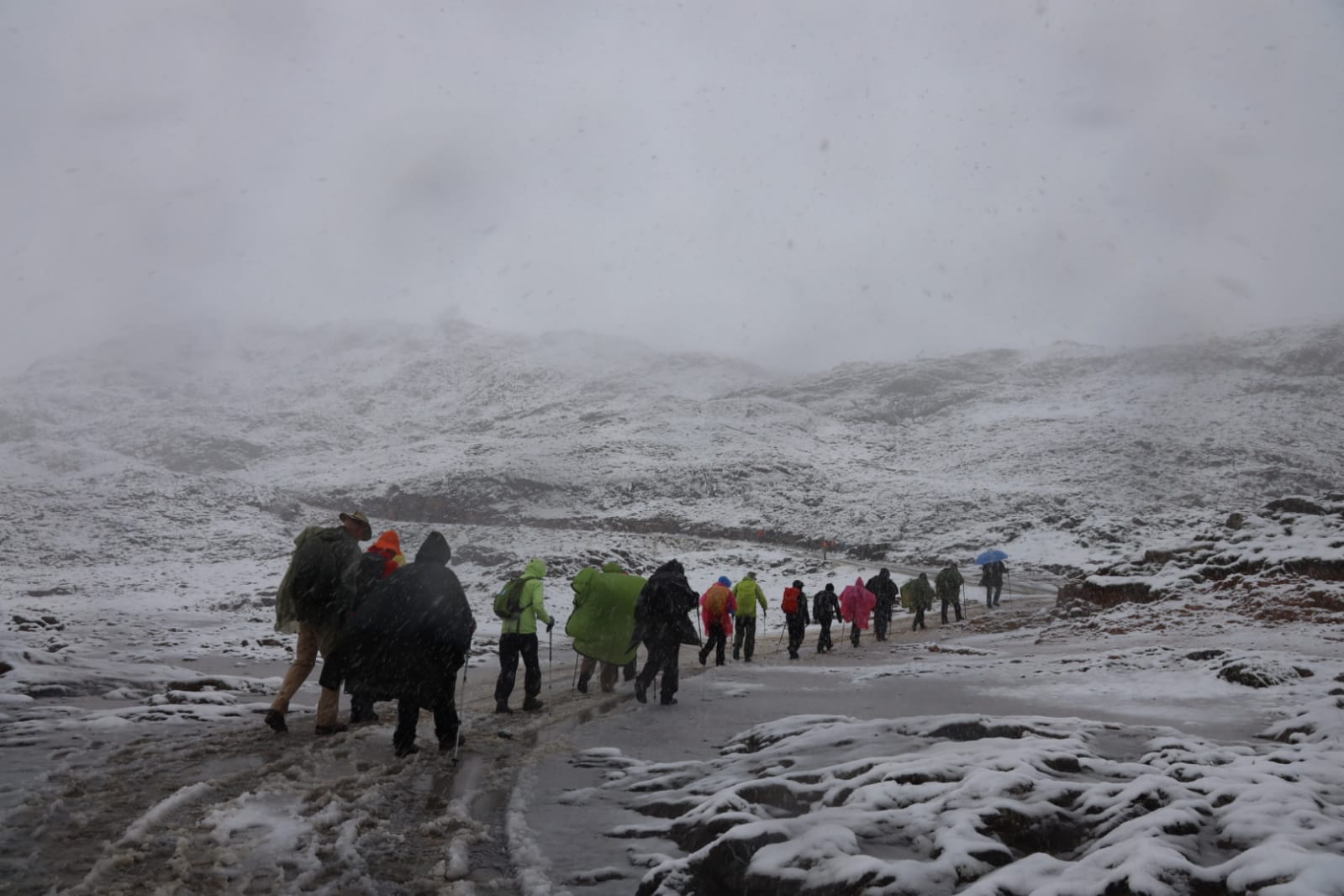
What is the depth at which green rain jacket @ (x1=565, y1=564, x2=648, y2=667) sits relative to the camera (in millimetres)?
10422

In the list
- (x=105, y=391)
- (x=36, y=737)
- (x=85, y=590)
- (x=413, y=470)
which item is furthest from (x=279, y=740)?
(x=105, y=391)

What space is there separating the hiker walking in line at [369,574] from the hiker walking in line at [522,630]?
154 centimetres

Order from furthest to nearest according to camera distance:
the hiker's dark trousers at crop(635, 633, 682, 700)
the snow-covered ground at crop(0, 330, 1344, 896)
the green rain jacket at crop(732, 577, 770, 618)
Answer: the green rain jacket at crop(732, 577, 770, 618)
the hiker's dark trousers at crop(635, 633, 682, 700)
the snow-covered ground at crop(0, 330, 1344, 896)

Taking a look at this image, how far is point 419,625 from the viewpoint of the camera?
6.66 m

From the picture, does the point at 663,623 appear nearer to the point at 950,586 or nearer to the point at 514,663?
the point at 514,663

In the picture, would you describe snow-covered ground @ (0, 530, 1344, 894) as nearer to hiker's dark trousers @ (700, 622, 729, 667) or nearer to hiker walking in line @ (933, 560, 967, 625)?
hiker's dark trousers @ (700, 622, 729, 667)

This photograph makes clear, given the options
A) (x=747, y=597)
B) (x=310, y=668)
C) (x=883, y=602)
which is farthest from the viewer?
→ (x=883, y=602)

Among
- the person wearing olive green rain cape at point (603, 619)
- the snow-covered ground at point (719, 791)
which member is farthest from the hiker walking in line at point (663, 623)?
the snow-covered ground at point (719, 791)

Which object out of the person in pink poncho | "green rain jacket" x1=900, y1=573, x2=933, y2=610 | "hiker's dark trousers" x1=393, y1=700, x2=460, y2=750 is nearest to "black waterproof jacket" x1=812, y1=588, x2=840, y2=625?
the person in pink poncho

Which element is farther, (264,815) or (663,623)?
(663,623)

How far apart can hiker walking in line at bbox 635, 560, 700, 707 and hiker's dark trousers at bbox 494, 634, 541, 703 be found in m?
1.26

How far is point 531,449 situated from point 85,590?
165 ft

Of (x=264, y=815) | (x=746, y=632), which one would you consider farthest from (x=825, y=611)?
(x=264, y=815)

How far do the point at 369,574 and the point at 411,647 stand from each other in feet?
5.25
